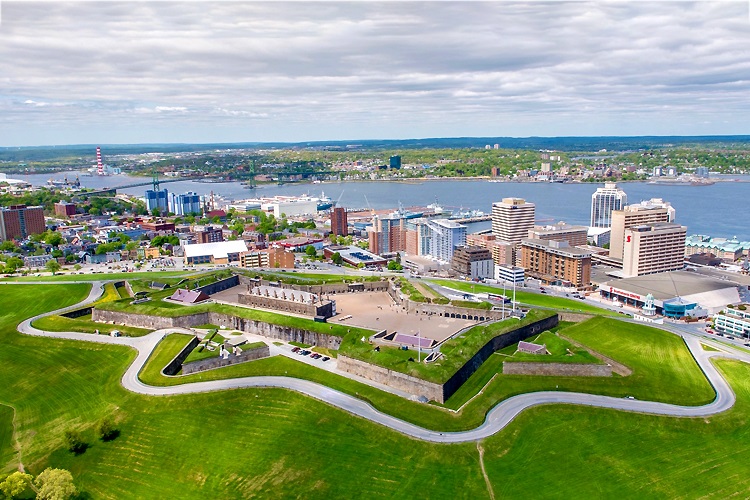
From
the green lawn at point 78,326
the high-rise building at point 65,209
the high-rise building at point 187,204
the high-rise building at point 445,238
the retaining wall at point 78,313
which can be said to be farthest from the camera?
the high-rise building at point 187,204

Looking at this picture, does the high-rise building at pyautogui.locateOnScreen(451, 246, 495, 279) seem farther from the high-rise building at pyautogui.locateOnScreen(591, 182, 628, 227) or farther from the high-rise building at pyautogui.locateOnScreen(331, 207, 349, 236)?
the high-rise building at pyautogui.locateOnScreen(591, 182, 628, 227)

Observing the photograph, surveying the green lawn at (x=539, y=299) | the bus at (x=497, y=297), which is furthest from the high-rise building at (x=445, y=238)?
the bus at (x=497, y=297)

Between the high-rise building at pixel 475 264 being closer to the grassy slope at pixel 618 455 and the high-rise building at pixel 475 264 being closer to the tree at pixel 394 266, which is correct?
the tree at pixel 394 266

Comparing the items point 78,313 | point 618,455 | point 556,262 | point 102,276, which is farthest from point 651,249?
point 102,276

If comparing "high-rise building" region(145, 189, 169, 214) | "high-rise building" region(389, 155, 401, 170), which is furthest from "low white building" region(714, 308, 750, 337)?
"high-rise building" region(389, 155, 401, 170)

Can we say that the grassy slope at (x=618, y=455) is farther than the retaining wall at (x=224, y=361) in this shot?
No

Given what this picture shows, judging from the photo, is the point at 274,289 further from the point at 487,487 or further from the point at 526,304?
the point at 487,487

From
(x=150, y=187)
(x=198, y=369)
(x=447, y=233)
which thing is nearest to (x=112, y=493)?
(x=198, y=369)
